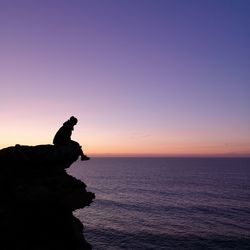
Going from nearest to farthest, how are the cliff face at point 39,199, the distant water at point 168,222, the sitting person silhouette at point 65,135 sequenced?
1. the cliff face at point 39,199
2. the sitting person silhouette at point 65,135
3. the distant water at point 168,222

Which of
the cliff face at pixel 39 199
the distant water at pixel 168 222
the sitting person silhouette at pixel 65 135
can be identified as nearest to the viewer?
the cliff face at pixel 39 199

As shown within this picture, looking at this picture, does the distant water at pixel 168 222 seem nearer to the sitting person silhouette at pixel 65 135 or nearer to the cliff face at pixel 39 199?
the cliff face at pixel 39 199

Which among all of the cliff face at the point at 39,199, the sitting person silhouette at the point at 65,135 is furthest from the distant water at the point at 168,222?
the sitting person silhouette at the point at 65,135

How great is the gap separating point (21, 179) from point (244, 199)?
115 meters

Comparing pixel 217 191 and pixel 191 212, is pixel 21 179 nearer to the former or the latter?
pixel 191 212

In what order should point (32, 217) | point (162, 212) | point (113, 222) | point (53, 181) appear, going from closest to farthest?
point (32, 217), point (53, 181), point (113, 222), point (162, 212)

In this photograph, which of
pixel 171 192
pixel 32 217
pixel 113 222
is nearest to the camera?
pixel 32 217

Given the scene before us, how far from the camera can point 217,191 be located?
149750mm

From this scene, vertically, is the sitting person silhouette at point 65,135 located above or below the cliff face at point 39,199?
above

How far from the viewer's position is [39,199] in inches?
1052

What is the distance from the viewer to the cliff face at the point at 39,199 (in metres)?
26.4

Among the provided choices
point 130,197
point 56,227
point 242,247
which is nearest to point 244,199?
point 130,197

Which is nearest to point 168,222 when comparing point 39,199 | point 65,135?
point 65,135

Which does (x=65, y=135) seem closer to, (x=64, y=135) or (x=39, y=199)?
(x=64, y=135)
